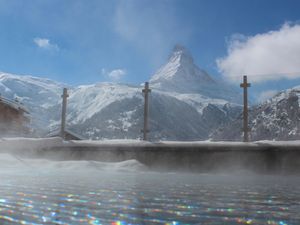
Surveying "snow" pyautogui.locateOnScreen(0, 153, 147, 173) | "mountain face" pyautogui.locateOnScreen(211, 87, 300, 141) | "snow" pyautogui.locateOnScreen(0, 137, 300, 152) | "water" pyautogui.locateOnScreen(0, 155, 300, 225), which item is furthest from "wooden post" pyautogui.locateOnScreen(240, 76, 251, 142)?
"mountain face" pyautogui.locateOnScreen(211, 87, 300, 141)

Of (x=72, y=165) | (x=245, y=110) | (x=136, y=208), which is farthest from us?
(x=245, y=110)

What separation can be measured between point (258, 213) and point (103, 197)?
5.02 ft

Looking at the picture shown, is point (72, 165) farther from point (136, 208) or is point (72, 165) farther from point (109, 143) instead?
point (136, 208)

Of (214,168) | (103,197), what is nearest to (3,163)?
(214,168)

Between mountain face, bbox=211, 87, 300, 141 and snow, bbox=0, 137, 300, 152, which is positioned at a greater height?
mountain face, bbox=211, 87, 300, 141

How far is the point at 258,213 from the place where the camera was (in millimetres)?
2768

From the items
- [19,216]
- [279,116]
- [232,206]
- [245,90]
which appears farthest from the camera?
[279,116]

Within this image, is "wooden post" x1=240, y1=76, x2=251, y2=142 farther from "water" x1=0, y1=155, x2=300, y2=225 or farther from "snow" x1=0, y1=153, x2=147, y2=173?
"water" x1=0, y1=155, x2=300, y2=225

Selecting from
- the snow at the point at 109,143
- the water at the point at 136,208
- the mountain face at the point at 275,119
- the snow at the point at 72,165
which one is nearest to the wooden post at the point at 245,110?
the snow at the point at 109,143

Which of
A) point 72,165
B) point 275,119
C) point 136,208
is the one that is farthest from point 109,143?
point 275,119

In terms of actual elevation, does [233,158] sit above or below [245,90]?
below

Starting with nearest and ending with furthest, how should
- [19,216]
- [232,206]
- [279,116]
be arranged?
[19,216], [232,206], [279,116]

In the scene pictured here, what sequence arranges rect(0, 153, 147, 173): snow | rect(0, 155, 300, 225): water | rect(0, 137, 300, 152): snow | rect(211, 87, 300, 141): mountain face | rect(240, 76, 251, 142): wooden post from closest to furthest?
rect(0, 155, 300, 225): water, rect(0, 153, 147, 173): snow, rect(0, 137, 300, 152): snow, rect(240, 76, 251, 142): wooden post, rect(211, 87, 300, 141): mountain face

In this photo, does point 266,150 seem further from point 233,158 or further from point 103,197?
point 103,197
